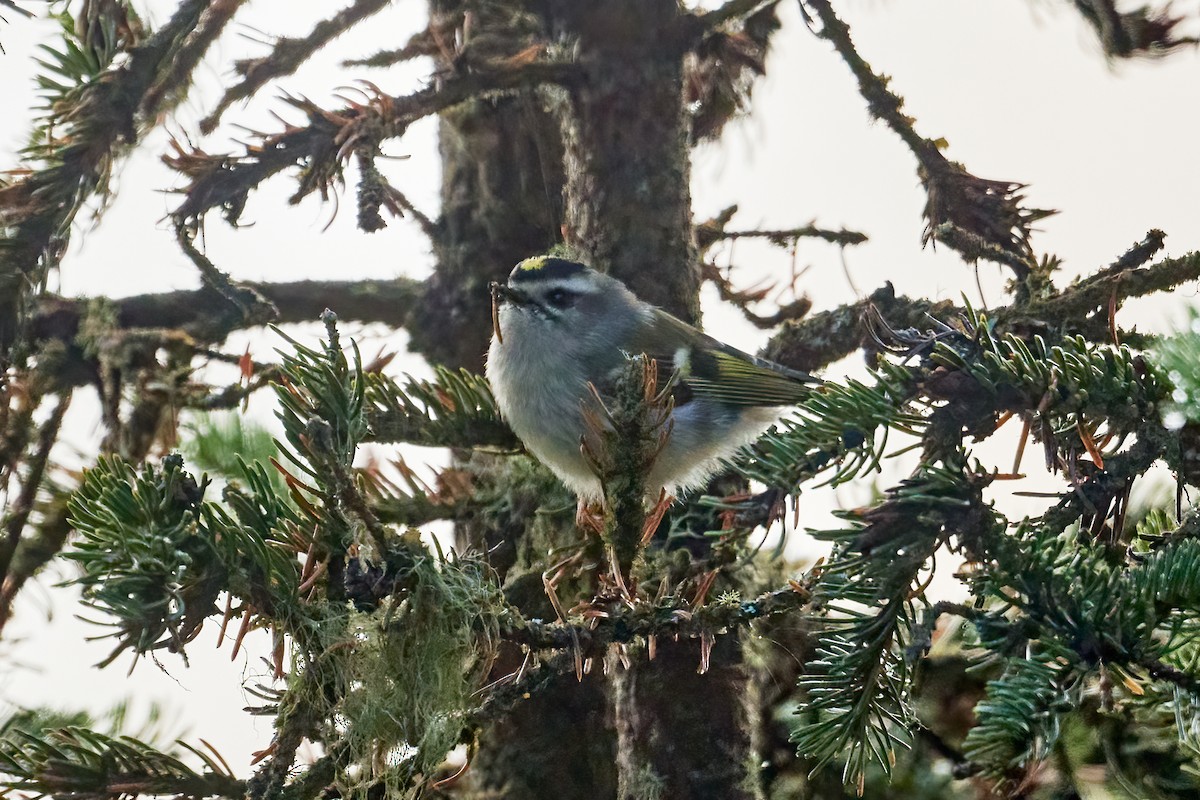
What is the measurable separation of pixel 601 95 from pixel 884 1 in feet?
1.65

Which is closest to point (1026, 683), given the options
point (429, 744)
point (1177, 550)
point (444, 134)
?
point (1177, 550)

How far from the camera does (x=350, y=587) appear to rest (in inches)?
31.8

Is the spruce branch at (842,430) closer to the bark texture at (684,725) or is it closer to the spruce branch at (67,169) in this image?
the bark texture at (684,725)

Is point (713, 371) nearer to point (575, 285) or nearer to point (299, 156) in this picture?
point (575, 285)

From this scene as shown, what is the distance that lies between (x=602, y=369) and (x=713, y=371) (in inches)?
7.7

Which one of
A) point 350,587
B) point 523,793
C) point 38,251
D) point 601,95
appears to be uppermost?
point 601,95

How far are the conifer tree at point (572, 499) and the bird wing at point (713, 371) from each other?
9 centimetres

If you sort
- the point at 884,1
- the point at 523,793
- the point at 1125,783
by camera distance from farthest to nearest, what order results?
1. the point at 884,1
2. the point at 523,793
3. the point at 1125,783

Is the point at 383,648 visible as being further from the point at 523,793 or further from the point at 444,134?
the point at 444,134

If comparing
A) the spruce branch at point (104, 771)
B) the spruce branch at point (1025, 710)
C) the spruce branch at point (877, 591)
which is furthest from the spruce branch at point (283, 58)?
the spruce branch at point (1025, 710)

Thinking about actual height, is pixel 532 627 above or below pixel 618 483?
below

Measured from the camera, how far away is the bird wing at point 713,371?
5.68ft

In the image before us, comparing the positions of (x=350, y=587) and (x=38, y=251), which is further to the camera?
(x=38, y=251)

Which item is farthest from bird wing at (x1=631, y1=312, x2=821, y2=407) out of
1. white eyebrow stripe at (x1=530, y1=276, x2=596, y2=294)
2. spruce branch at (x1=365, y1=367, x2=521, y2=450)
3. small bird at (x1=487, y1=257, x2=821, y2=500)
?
spruce branch at (x1=365, y1=367, x2=521, y2=450)
